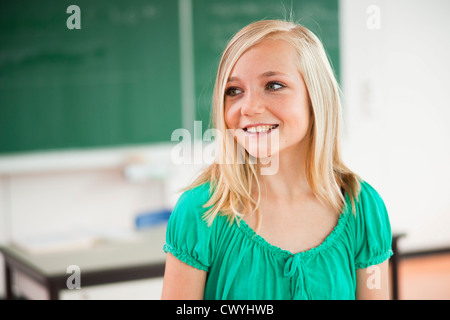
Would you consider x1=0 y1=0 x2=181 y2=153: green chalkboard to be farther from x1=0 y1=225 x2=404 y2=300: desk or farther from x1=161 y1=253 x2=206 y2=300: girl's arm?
x1=161 y1=253 x2=206 y2=300: girl's arm

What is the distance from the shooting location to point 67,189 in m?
3.78

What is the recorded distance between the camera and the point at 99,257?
7.02ft

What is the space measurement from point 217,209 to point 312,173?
0.21m

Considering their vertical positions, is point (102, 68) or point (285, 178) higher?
point (102, 68)

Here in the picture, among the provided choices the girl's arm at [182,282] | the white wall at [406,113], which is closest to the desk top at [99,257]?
the girl's arm at [182,282]

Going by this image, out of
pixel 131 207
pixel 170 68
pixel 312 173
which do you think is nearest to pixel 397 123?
pixel 170 68

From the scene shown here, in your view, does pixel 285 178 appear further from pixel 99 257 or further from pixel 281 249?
pixel 99 257

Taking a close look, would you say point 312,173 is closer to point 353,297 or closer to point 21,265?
point 353,297

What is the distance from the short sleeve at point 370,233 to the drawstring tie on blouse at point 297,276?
0.42 ft

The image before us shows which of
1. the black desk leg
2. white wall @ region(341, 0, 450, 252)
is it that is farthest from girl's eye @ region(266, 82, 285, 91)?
white wall @ region(341, 0, 450, 252)

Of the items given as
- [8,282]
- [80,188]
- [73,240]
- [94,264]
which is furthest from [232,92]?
[80,188]

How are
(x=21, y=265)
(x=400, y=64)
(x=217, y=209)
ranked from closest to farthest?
(x=217, y=209) → (x=21, y=265) → (x=400, y=64)

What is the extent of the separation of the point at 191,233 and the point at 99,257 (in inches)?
47.3

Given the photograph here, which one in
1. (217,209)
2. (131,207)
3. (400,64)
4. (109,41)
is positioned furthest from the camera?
(400,64)
